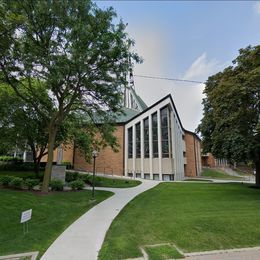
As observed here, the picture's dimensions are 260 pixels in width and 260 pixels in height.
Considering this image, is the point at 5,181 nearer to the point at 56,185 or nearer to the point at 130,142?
the point at 56,185

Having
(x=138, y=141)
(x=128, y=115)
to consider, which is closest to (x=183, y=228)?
(x=138, y=141)

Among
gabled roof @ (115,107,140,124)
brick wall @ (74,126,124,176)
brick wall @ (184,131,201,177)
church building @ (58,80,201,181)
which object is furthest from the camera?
brick wall @ (184,131,201,177)

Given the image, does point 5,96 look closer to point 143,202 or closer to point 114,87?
point 114,87

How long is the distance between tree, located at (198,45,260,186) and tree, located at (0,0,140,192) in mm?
6017

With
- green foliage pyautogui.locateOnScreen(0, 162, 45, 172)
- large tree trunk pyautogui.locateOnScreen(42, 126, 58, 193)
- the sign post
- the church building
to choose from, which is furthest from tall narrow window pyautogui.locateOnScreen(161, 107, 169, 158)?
the sign post

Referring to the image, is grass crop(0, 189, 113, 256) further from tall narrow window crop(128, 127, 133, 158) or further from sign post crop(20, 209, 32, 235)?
tall narrow window crop(128, 127, 133, 158)

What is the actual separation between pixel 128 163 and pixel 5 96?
17896 millimetres

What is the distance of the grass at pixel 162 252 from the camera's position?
5.33m

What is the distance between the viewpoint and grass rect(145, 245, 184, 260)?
533cm

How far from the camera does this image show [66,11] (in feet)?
41.1

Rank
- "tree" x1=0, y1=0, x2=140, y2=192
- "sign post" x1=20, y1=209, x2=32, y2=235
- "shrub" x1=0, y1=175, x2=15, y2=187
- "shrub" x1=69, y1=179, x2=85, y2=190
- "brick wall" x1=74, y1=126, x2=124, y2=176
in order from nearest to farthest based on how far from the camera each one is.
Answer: "sign post" x1=20, y1=209, x2=32, y2=235 → "tree" x1=0, y1=0, x2=140, y2=192 → "shrub" x1=0, y1=175, x2=15, y2=187 → "shrub" x1=69, y1=179, x2=85, y2=190 → "brick wall" x1=74, y1=126, x2=124, y2=176

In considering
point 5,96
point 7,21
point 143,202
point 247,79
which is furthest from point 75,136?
point 247,79

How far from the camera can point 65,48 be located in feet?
42.0

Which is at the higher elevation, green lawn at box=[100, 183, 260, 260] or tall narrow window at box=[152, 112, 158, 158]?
tall narrow window at box=[152, 112, 158, 158]
